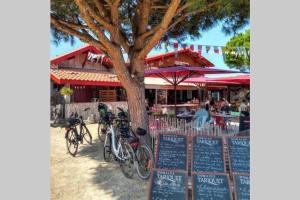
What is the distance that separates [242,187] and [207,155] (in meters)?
0.78

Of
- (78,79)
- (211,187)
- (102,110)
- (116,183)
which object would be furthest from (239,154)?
(78,79)

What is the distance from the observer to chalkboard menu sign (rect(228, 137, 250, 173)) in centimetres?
429

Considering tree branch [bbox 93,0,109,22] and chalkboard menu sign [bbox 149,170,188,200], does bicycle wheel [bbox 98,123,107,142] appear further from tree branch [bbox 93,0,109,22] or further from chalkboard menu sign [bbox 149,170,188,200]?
chalkboard menu sign [bbox 149,170,188,200]

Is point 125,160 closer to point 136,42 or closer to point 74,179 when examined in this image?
point 74,179

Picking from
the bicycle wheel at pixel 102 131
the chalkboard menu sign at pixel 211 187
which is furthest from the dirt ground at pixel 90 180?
the bicycle wheel at pixel 102 131

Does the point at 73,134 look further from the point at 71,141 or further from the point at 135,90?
the point at 135,90

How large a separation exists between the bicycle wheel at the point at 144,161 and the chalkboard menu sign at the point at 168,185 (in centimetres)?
87

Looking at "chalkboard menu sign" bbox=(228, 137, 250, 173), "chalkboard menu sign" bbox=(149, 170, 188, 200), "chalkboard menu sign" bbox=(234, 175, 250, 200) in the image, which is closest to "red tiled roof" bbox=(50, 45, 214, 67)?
"chalkboard menu sign" bbox=(228, 137, 250, 173)

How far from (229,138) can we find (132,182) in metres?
1.87

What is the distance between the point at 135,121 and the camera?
5.87 m

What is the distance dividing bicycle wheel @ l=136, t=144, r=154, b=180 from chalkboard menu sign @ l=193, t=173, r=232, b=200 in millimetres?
1182

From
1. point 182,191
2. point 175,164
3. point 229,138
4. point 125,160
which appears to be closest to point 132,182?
point 125,160

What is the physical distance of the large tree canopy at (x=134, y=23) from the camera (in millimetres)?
5047

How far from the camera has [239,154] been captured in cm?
446
